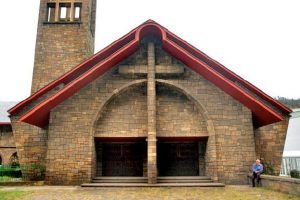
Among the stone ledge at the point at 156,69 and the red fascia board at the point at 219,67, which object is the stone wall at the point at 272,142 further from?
the stone ledge at the point at 156,69

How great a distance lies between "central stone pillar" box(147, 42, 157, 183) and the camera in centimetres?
1191

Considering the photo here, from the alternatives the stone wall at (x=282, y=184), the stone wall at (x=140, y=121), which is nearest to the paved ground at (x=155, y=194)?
the stone wall at (x=282, y=184)

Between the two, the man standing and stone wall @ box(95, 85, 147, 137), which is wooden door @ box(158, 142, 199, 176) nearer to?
stone wall @ box(95, 85, 147, 137)

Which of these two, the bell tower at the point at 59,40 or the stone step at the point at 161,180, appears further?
the bell tower at the point at 59,40

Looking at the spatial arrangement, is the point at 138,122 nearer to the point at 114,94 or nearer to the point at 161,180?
the point at 114,94

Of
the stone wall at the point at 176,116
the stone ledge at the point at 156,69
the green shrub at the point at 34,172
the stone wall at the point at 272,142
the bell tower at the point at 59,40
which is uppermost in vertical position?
the bell tower at the point at 59,40

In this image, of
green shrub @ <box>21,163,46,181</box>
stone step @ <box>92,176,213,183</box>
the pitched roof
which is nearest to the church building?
stone step @ <box>92,176,213,183</box>

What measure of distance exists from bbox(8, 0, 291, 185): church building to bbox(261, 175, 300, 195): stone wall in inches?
58.6

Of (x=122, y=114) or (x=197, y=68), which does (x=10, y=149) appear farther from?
(x=197, y=68)

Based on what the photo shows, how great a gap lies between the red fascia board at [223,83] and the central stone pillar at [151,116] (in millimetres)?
1033

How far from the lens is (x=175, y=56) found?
14.1 metres

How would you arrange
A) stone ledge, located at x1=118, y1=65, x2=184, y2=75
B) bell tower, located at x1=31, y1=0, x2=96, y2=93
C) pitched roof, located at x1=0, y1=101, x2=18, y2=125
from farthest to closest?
pitched roof, located at x1=0, y1=101, x2=18, y2=125, bell tower, located at x1=31, y1=0, x2=96, y2=93, stone ledge, located at x1=118, y1=65, x2=184, y2=75

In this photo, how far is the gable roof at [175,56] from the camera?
40.8 ft

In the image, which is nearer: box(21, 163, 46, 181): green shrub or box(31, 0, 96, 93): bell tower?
box(21, 163, 46, 181): green shrub
